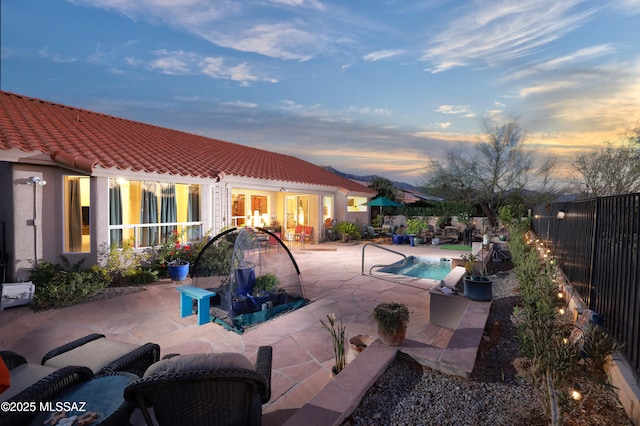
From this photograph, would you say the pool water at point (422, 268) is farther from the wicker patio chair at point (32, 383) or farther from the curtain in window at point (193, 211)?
the wicker patio chair at point (32, 383)

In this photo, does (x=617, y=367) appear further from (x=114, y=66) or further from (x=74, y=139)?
(x=114, y=66)

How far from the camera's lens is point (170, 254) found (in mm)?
8953

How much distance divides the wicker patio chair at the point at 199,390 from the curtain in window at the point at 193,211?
8.77 meters

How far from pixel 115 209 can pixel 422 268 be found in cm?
1003

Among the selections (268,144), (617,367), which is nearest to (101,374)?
(617,367)

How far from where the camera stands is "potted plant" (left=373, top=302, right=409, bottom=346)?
3.60m

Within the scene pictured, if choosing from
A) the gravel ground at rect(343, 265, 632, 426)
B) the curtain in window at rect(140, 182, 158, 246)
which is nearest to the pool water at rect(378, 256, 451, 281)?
the gravel ground at rect(343, 265, 632, 426)

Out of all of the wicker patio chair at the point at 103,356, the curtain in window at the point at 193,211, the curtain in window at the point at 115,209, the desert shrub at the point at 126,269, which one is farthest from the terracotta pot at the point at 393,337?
the curtain in window at the point at 193,211

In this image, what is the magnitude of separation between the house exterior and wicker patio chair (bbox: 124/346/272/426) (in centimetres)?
713

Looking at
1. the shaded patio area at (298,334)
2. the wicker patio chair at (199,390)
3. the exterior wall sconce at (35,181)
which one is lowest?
the shaded patio area at (298,334)

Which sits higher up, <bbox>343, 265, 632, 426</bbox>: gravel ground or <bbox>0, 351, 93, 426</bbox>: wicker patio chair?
<bbox>0, 351, 93, 426</bbox>: wicker patio chair

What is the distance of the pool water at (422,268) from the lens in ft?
34.4

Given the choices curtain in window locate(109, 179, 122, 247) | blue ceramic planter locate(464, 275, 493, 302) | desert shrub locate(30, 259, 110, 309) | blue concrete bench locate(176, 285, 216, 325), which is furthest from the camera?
curtain in window locate(109, 179, 122, 247)

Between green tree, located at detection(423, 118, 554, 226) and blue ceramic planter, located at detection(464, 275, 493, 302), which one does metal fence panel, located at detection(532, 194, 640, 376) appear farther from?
green tree, located at detection(423, 118, 554, 226)
